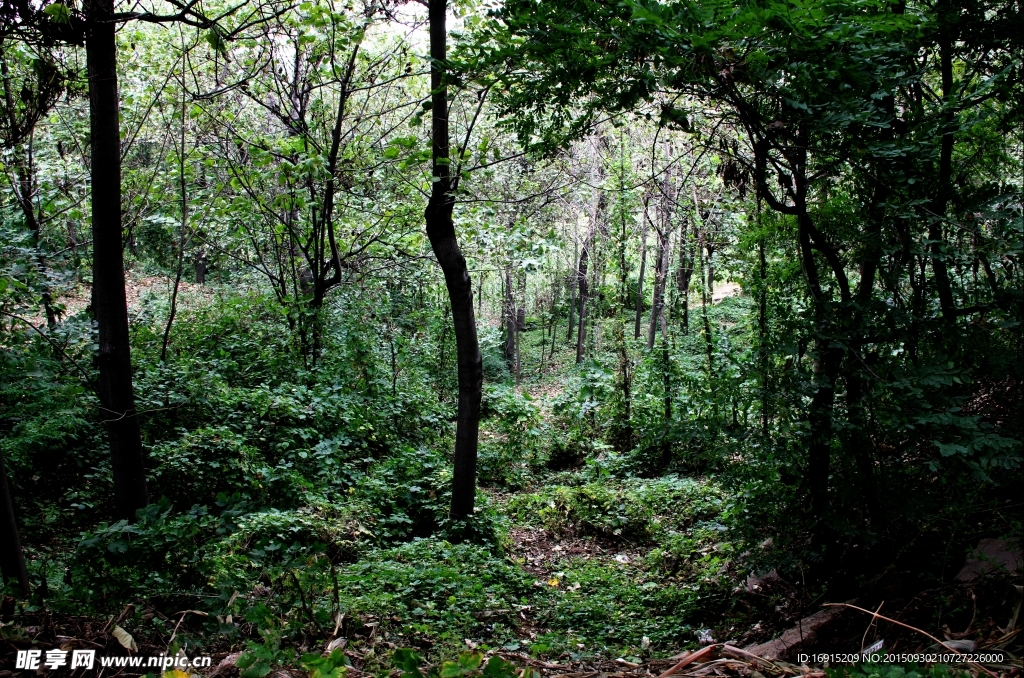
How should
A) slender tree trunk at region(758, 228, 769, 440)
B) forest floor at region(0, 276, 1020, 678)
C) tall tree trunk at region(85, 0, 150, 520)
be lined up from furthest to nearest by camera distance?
1. tall tree trunk at region(85, 0, 150, 520)
2. slender tree trunk at region(758, 228, 769, 440)
3. forest floor at region(0, 276, 1020, 678)

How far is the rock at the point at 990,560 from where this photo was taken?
2.75 metres

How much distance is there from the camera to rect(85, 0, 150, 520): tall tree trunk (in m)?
3.62

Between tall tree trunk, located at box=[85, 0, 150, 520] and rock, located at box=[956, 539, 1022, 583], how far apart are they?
190 inches

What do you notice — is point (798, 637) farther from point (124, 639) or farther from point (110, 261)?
point (110, 261)

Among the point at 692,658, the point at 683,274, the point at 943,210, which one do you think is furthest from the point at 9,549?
the point at 683,274

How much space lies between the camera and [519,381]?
19125 mm

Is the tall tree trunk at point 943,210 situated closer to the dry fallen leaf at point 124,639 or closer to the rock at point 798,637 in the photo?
the rock at point 798,637

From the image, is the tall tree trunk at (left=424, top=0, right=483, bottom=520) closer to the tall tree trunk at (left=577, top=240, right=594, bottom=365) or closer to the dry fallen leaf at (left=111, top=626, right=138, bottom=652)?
the dry fallen leaf at (left=111, top=626, right=138, bottom=652)

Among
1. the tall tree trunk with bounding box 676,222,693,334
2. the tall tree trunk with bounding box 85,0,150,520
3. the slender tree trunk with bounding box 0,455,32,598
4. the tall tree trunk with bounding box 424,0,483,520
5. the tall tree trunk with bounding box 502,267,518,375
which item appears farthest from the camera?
the tall tree trunk with bounding box 502,267,518,375

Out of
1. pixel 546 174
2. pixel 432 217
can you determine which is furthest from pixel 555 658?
pixel 546 174

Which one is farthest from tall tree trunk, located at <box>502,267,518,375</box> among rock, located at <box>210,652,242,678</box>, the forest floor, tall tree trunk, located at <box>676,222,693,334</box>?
rock, located at <box>210,652,242,678</box>

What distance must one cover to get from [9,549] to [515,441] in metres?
6.75

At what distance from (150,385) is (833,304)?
6.85 m

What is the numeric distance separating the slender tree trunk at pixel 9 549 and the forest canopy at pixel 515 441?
3 cm
